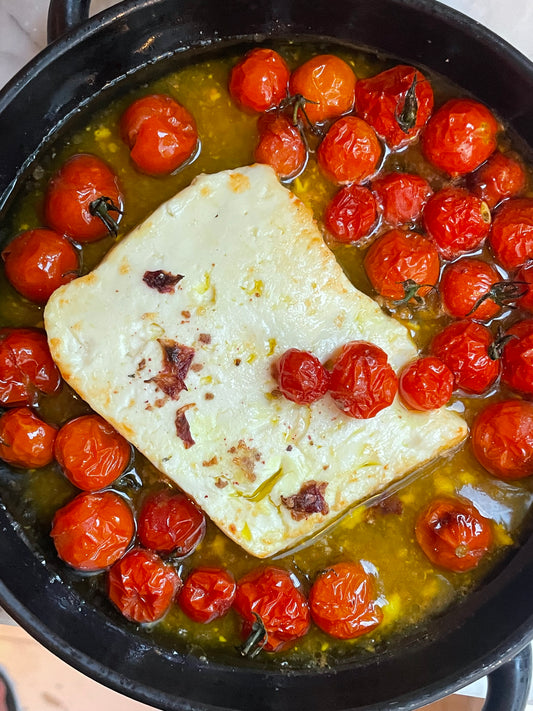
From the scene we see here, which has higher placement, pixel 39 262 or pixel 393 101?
pixel 39 262

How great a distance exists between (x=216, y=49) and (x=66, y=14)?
0.49 m

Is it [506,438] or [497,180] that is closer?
[506,438]

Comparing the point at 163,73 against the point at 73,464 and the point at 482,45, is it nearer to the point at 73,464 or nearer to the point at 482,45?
the point at 482,45

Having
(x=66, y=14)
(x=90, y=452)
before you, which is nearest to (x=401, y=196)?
(x=66, y=14)

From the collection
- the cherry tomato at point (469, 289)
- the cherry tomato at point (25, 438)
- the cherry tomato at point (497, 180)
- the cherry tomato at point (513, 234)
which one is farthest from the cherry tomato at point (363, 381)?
the cherry tomato at point (25, 438)

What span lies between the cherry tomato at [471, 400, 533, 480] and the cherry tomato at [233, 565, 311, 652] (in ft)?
2.30

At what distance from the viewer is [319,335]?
212 centimetres

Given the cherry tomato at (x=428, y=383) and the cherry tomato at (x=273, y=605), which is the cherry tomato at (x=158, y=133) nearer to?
the cherry tomato at (x=428, y=383)

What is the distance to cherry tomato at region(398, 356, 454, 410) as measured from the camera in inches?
81.4

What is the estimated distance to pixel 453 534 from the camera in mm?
2086

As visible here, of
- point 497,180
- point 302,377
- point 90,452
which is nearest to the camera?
point 302,377

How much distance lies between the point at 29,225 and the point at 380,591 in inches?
62.5

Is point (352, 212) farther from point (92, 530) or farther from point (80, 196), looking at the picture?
point (92, 530)

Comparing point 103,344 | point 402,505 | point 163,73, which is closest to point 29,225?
point 103,344
